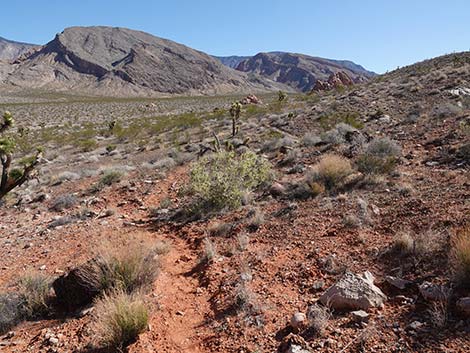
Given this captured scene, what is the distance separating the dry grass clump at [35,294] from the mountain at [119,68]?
115916mm

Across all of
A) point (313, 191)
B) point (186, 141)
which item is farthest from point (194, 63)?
point (313, 191)

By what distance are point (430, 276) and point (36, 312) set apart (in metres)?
5.17

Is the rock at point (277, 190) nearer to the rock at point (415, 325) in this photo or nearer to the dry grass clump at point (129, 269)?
the dry grass clump at point (129, 269)

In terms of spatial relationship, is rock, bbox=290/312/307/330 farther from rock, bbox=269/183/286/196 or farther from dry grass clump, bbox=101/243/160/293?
rock, bbox=269/183/286/196

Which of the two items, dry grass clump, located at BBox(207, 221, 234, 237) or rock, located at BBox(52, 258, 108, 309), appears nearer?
rock, located at BBox(52, 258, 108, 309)

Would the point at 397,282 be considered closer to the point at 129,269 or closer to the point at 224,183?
the point at 129,269

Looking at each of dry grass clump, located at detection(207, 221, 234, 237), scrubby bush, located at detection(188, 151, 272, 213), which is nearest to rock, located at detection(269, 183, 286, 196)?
scrubby bush, located at detection(188, 151, 272, 213)

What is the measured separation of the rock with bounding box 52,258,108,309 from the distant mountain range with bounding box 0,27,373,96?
4581 inches

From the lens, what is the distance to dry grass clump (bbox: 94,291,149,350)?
4.03m

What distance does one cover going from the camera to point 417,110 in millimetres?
15648

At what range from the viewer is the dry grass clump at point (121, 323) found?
4.03 meters

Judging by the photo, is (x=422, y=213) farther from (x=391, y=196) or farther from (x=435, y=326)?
(x=435, y=326)

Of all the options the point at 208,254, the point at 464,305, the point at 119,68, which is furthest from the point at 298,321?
the point at 119,68

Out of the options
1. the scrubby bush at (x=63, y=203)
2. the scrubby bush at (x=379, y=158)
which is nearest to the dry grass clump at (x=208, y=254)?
the scrubby bush at (x=379, y=158)
